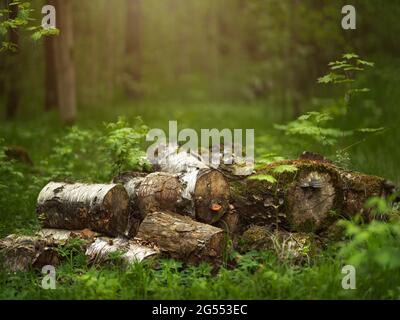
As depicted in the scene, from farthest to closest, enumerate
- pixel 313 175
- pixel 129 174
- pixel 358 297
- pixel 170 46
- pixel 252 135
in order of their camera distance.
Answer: pixel 170 46 → pixel 252 135 → pixel 129 174 → pixel 313 175 → pixel 358 297

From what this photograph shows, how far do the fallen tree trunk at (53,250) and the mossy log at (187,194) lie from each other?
0.58m

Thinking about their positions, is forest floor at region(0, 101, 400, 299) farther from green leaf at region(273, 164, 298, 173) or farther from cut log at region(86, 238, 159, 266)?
green leaf at region(273, 164, 298, 173)

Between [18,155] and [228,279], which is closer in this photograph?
[228,279]

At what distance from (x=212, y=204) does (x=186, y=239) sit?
680mm

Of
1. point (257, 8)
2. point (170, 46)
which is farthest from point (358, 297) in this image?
point (170, 46)

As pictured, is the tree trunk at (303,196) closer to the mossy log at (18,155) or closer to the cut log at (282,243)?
A: the cut log at (282,243)

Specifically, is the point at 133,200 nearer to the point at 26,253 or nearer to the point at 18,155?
the point at 26,253

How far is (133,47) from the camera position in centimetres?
2230

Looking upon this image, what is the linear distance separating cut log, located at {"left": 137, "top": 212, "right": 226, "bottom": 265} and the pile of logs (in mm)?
33

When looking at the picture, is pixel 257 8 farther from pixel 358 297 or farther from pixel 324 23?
pixel 358 297

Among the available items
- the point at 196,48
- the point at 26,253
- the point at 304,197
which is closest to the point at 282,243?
the point at 304,197

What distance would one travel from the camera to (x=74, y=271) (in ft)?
17.3

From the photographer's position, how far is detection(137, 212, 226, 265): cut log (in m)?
5.24
